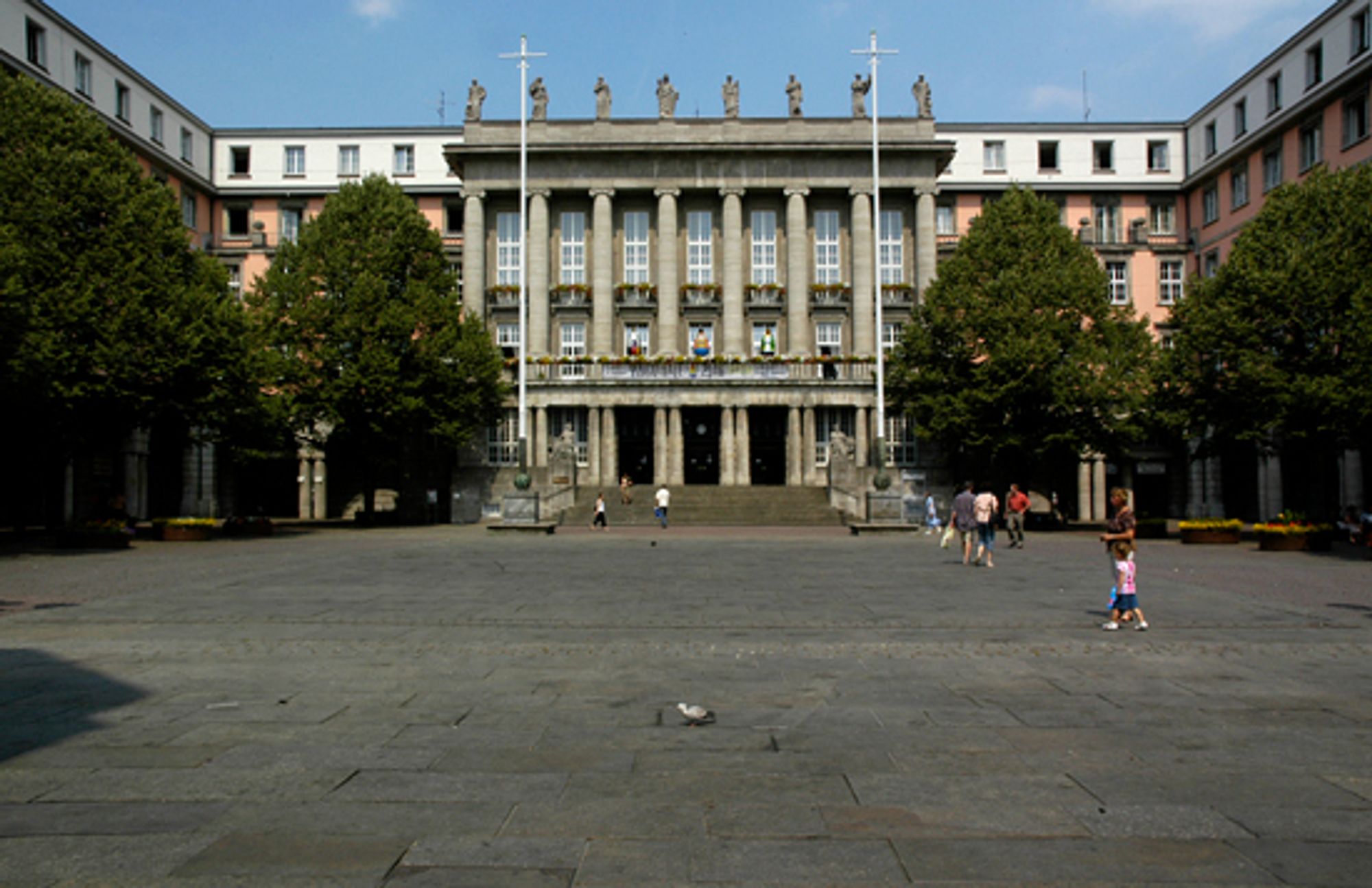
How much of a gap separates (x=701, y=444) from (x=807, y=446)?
657 cm

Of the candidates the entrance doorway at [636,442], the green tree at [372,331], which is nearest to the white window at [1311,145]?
the entrance doorway at [636,442]

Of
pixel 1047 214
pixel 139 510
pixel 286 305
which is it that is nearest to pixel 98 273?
pixel 286 305

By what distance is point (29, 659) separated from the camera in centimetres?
1120

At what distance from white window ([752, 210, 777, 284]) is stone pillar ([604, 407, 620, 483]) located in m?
12.3

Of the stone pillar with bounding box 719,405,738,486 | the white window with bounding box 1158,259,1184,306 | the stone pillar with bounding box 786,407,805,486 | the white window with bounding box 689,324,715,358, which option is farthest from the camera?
the white window with bounding box 1158,259,1184,306

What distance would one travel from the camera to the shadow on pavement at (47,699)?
7703 millimetres

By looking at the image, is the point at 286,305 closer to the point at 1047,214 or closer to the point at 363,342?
the point at 363,342

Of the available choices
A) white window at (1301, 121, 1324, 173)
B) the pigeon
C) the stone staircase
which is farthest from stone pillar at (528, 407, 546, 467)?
the pigeon

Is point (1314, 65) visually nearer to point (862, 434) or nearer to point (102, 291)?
point (862, 434)

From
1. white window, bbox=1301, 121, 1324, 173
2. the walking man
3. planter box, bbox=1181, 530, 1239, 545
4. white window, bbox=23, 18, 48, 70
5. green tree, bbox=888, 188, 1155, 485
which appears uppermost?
white window, bbox=23, 18, 48, 70

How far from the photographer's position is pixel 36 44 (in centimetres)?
4722

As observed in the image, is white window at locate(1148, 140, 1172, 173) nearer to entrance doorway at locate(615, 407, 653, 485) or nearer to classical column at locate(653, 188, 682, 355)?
Result: classical column at locate(653, 188, 682, 355)

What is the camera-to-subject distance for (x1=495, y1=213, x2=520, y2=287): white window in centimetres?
6056

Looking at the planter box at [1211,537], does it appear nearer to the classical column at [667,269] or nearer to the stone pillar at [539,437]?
the classical column at [667,269]
